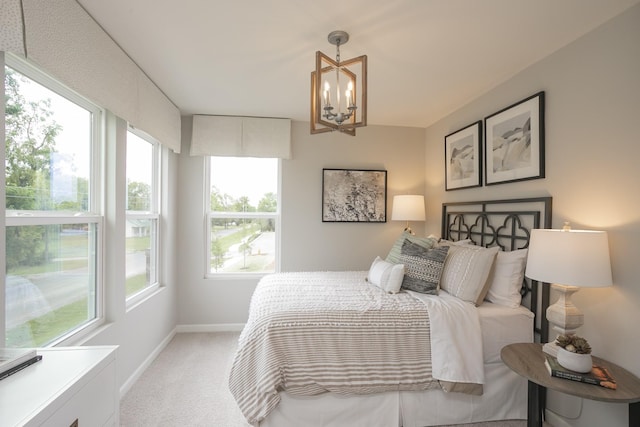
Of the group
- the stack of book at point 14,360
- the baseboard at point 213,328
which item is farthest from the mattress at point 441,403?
the baseboard at point 213,328

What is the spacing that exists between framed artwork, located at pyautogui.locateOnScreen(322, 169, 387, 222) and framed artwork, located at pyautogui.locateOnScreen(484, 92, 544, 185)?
133 cm

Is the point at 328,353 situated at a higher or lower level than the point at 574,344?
lower

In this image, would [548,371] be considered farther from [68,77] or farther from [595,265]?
[68,77]

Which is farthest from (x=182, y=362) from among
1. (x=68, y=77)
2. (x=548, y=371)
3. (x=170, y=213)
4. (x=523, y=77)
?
(x=523, y=77)

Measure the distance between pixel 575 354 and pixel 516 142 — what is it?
1590 millimetres

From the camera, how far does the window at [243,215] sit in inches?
149

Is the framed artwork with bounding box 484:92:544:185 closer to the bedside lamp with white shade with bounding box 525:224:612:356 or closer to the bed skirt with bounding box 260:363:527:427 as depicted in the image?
the bedside lamp with white shade with bounding box 525:224:612:356

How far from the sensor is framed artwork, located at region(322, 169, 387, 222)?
3.77 meters

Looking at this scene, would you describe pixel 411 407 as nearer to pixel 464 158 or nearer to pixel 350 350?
pixel 350 350

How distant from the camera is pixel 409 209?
3.51 m

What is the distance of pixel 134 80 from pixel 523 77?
3.06 metres

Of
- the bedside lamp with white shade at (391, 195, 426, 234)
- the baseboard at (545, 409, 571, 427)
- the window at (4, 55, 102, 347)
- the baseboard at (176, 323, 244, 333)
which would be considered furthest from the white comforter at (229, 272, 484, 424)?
the baseboard at (176, 323, 244, 333)

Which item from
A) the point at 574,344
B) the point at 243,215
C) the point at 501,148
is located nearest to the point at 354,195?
the point at 243,215

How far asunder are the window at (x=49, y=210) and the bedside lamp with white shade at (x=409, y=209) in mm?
2878
